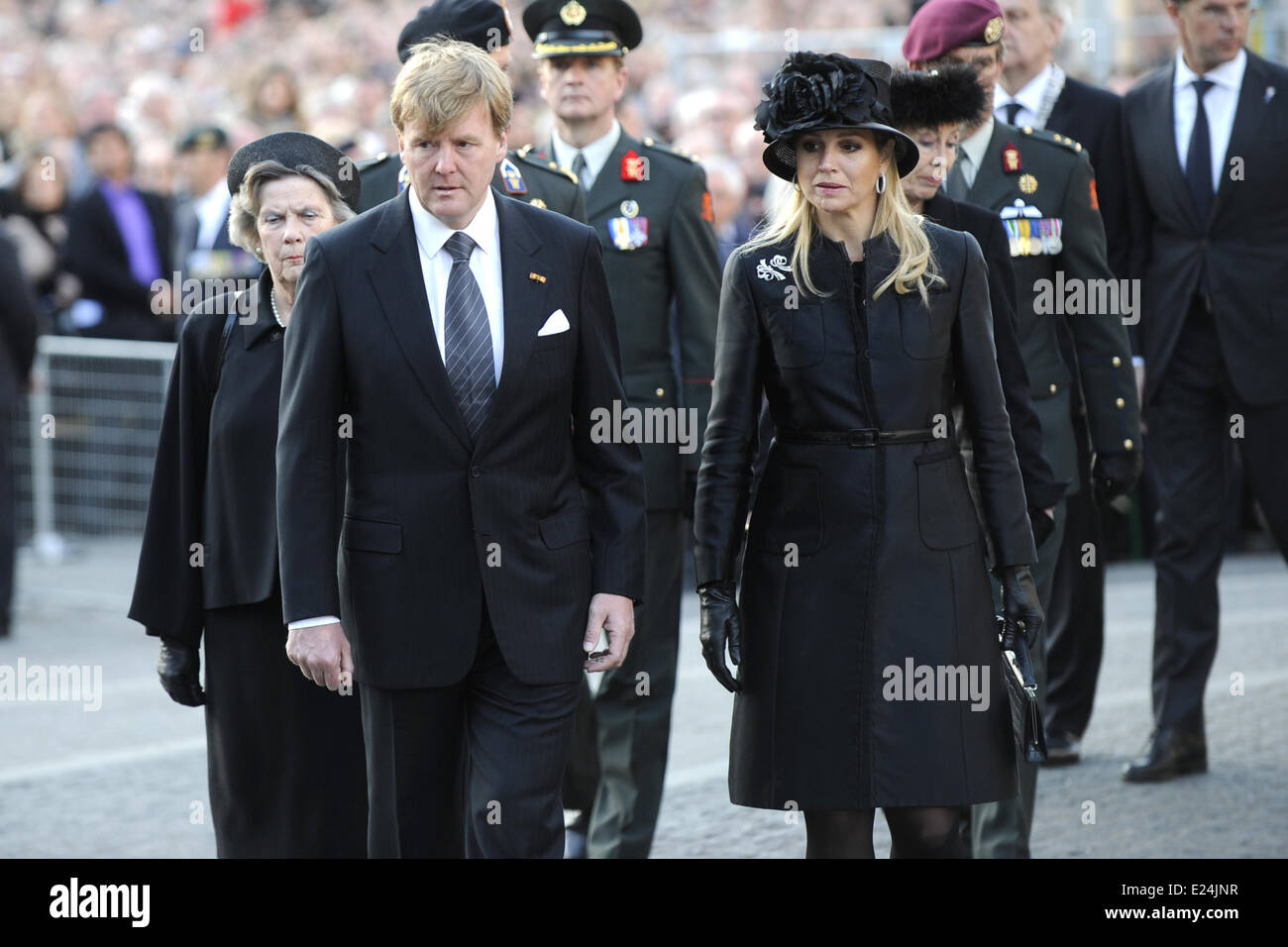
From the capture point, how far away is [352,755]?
486 cm

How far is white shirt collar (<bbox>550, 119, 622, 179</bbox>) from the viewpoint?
618 cm

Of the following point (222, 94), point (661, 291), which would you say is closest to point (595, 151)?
point (661, 291)

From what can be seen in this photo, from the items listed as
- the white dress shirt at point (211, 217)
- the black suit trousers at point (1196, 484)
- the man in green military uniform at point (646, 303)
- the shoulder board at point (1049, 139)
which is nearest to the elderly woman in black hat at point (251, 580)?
the man in green military uniform at point (646, 303)

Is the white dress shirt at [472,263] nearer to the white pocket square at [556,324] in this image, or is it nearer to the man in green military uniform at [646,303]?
the white pocket square at [556,324]

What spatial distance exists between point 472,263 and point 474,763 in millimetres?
1043

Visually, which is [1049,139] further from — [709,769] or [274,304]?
[709,769]

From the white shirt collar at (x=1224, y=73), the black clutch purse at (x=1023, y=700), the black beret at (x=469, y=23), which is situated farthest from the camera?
the white shirt collar at (x=1224, y=73)

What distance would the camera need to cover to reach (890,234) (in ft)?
14.7

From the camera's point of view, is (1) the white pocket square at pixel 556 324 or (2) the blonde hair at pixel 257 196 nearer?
(1) the white pocket square at pixel 556 324

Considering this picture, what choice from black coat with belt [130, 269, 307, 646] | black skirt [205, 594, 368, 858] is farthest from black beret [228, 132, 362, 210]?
black skirt [205, 594, 368, 858]

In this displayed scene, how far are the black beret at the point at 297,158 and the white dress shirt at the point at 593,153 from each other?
128 centimetres

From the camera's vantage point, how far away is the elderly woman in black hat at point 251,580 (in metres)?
4.80
